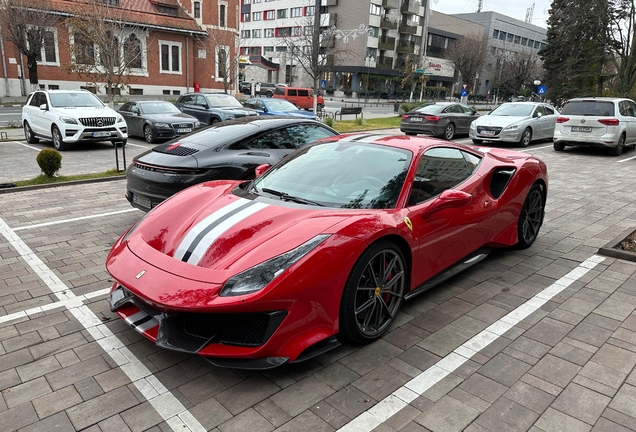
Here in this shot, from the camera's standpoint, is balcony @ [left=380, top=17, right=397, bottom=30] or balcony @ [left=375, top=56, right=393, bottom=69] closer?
balcony @ [left=375, top=56, right=393, bottom=69]

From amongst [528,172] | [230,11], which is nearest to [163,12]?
[230,11]

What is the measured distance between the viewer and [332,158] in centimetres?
409

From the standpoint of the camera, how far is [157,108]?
16250mm

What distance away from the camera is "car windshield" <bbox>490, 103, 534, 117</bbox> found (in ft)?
51.5

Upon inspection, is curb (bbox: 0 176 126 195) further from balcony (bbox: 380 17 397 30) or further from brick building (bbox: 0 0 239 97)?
balcony (bbox: 380 17 397 30)

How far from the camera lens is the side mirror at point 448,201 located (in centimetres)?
370

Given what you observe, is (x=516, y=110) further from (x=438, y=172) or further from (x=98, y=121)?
(x=438, y=172)

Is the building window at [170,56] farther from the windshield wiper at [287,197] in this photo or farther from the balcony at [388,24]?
the windshield wiper at [287,197]

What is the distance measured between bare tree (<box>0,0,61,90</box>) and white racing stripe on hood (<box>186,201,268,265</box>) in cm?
3510

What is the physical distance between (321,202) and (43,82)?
41.6 m

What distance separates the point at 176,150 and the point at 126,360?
11.1ft

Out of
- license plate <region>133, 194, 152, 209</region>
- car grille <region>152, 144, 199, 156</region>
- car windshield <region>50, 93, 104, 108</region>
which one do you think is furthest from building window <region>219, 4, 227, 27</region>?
license plate <region>133, 194, 152, 209</region>

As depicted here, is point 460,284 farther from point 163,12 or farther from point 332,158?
point 163,12

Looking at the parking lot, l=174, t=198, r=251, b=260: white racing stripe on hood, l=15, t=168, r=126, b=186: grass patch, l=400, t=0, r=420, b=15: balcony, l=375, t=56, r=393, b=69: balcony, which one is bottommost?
l=15, t=168, r=126, b=186: grass patch
